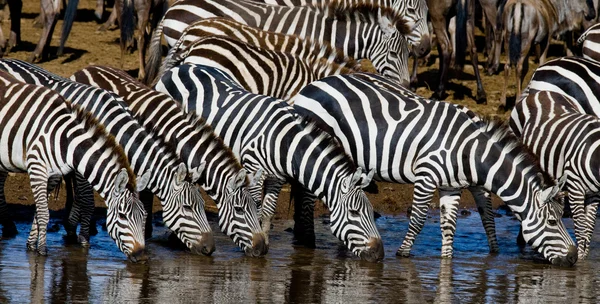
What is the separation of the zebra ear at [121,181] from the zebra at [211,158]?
3.17 feet

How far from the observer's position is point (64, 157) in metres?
9.69

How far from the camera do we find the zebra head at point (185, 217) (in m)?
9.89

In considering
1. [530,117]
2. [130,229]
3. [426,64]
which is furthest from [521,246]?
[426,64]

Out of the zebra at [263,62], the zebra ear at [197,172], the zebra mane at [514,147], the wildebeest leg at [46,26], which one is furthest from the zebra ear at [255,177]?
the wildebeest leg at [46,26]

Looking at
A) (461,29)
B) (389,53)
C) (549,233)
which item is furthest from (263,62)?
(461,29)

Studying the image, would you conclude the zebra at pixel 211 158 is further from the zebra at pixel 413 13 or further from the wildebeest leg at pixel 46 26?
the wildebeest leg at pixel 46 26

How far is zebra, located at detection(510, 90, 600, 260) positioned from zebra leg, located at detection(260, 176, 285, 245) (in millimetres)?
2530

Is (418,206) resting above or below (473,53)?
below

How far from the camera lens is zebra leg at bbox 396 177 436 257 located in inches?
408

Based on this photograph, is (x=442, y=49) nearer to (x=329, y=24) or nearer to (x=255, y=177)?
(x=329, y=24)

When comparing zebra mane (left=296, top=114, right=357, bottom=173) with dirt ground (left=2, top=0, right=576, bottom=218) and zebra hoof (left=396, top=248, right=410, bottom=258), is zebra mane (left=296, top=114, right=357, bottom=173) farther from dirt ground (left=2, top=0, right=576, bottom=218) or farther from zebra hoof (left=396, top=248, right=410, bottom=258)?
dirt ground (left=2, top=0, right=576, bottom=218)

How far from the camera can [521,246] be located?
451 inches

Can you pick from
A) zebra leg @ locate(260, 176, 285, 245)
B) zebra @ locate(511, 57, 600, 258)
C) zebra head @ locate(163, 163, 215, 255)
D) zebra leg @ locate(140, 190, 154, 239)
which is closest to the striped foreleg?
zebra @ locate(511, 57, 600, 258)

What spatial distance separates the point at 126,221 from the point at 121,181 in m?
0.32
